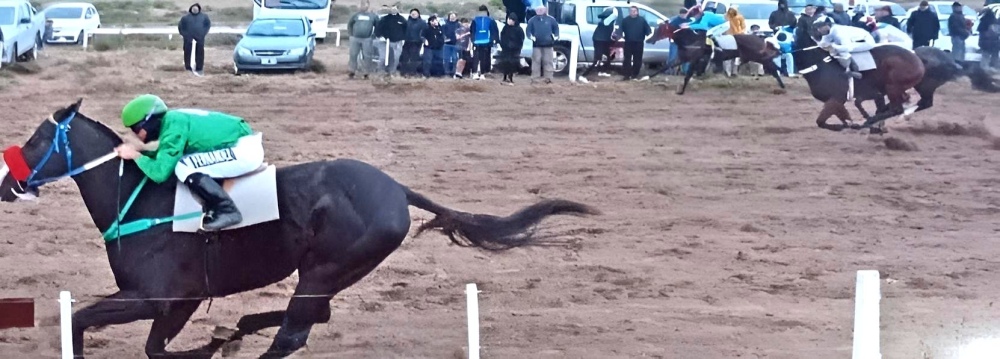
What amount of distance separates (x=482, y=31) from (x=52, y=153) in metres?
14.7

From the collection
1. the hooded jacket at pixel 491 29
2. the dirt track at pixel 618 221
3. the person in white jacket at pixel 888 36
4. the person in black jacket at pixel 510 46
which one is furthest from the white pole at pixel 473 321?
the hooded jacket at pixel 491 29

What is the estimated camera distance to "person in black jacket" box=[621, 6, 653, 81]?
21.8 m

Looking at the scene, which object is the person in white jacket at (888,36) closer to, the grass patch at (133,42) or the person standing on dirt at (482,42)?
the person standing on dirt at (482,42)

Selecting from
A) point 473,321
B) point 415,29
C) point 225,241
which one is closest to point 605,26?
point 415,29

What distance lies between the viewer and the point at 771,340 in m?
8.28

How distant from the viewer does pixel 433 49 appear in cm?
2178

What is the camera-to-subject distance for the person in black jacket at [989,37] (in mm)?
23531

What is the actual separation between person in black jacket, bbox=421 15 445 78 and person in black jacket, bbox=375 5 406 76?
41 centimetres

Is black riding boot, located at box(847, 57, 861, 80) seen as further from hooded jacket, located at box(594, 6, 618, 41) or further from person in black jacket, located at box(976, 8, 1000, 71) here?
person in black jacket, located at box(976, 8, 1000, 71)

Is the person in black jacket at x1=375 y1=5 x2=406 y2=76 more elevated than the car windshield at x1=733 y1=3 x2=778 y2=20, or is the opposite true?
the car windshield at x1=733 y1=3 x2=778 y2=20

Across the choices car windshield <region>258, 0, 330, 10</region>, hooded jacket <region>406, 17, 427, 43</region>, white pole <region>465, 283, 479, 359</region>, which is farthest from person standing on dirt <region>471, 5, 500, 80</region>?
white pole <region>465, 283, 479, 359</region>

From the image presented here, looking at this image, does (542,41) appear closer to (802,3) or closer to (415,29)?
(415,29)

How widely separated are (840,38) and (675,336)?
31.9ft

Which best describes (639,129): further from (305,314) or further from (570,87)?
(305,314)
